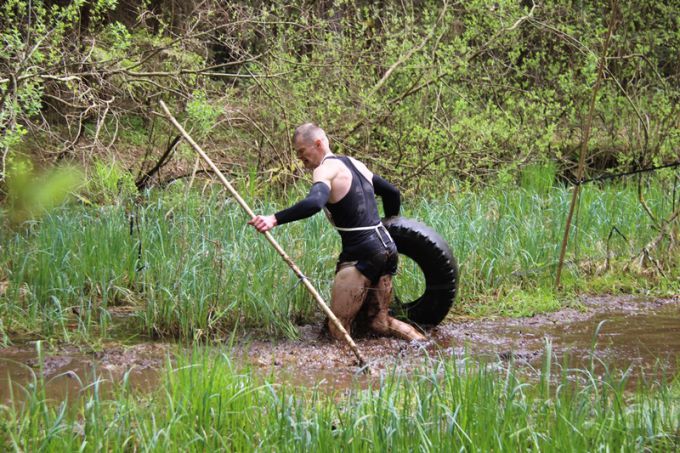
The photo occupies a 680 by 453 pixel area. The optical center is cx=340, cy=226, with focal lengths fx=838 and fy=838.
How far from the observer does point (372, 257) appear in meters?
6.54

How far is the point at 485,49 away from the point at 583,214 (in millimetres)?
3431

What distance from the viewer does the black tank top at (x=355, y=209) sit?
649cm

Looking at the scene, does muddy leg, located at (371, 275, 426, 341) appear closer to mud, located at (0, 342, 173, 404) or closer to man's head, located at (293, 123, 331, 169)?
man's head, located at (293, 123, 331, 169)

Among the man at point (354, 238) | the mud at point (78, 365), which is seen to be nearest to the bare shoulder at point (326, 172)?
the man at point (354, 238)

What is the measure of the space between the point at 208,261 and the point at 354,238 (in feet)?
4.60

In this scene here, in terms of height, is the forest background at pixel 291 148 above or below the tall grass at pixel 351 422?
above

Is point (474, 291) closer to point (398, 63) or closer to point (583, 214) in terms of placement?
point (583, 214)

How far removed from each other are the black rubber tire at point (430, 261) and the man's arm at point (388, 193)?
0.15 m

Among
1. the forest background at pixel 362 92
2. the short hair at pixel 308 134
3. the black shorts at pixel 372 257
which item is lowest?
the black shorts at pixel 372 257

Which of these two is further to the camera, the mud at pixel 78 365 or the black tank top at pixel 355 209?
the black tank top at pixel 355 209

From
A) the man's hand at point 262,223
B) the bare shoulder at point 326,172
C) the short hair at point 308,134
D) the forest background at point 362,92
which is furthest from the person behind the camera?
the forest background at point 362,92

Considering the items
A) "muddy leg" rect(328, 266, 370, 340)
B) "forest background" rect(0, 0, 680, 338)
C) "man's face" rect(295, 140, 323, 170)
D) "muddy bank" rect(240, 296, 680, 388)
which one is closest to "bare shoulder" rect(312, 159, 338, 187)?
"man's face" rect(295, 140, 323, 170)

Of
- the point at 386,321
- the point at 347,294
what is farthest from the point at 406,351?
the point at 347,294

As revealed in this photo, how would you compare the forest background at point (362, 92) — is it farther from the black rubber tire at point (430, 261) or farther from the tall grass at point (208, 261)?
the black rubber tire at point (430, 261)
